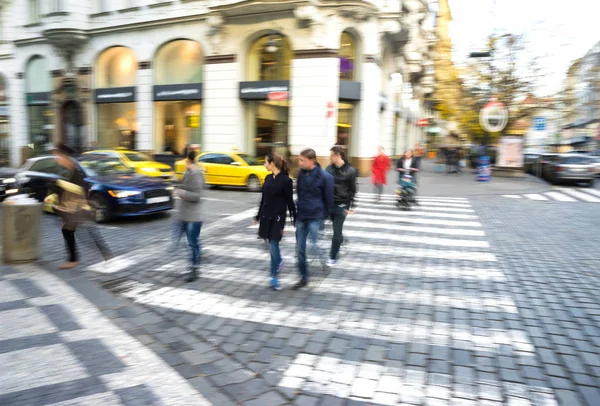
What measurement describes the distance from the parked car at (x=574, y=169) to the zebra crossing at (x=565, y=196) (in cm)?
127

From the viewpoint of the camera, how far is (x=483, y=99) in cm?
2522

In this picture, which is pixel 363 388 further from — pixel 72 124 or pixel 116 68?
pixel 72 124

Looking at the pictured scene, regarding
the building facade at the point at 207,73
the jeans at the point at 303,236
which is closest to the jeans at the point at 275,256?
the jeans at the point at 303,236

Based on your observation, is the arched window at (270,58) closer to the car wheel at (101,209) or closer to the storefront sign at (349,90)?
the storefront sign at (349,90)

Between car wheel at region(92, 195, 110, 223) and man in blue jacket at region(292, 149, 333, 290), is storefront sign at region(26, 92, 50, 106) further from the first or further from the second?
man in blue jacket at region(292, 149, 333, 290)

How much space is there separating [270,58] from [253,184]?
27.5ft

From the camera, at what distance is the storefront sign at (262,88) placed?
21.3 m

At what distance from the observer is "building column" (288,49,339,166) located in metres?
20.4

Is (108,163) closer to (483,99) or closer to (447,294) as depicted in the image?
(447,294)

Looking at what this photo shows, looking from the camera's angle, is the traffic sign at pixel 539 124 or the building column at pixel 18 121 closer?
the traffic sign at pixel 539 124

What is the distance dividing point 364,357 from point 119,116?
1026 inches

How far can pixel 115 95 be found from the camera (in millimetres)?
25797

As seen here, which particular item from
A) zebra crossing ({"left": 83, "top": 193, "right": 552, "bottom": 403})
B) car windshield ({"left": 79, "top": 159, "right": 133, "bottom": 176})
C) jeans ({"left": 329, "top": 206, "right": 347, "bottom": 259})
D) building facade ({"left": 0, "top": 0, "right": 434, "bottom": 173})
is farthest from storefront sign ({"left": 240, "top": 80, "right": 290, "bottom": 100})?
jeans ({"left": 329, "top": 206, "right": 347, "bottom": 259})

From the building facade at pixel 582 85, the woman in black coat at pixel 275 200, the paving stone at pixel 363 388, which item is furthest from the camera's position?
the building facade at pixel 582 85
